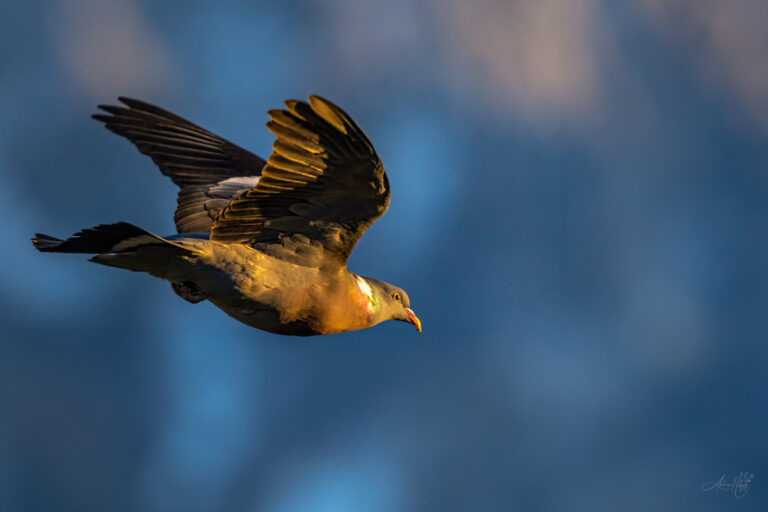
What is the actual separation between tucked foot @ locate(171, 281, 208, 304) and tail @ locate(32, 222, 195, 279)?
0.71 ft

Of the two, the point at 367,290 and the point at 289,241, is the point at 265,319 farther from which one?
the point at 367,290

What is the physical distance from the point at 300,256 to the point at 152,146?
3196 millimetres

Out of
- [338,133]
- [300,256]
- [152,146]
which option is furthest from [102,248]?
[152,146]

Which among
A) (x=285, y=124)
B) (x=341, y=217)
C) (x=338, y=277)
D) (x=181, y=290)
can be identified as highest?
(x=285, y=124)

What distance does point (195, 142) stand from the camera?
34.9ft

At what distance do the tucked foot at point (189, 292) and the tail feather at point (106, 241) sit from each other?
0.62 meters

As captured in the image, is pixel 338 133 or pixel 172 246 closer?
pixel 338 133

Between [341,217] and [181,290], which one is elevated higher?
[341,217]

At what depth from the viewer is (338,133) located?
22.8 feet

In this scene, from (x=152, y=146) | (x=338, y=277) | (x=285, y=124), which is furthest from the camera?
(x=152, y=146)

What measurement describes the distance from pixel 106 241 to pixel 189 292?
1.18m

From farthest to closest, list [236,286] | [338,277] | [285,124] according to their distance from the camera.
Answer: [338,277] → [236,286] → [285,124]

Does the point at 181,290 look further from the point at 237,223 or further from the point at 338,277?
the point at 338,277

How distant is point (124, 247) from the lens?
24.5 feet
